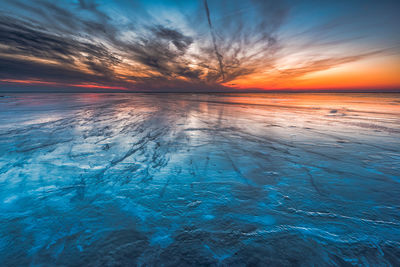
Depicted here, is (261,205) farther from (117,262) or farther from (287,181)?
(117,262)

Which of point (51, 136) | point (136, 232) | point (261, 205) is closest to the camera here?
point (136, 232)

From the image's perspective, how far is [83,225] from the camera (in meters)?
1.75

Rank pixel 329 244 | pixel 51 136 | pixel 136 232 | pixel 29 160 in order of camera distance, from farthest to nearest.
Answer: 1. pixel 51 136
2. pixel 29 160
3. pixel 136 232
4. pixel 329 244

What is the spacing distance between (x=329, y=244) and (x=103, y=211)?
2.62 metres

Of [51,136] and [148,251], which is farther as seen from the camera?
[51,136]

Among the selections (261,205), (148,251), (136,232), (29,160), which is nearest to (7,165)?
(29,160)

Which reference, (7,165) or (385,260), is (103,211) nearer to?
(7,165)

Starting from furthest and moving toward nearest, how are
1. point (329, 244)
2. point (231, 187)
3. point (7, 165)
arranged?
point (7, 165)
point (231, 187)
point (329, 244)

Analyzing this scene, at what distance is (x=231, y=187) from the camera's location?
248 centimetres

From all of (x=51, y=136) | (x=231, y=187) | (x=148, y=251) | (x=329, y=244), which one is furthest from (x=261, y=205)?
(x=51, y=136)

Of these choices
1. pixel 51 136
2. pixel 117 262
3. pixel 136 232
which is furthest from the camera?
pixel 51 136

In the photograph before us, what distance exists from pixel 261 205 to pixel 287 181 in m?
0.87

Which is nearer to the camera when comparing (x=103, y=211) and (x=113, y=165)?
(x=103, y=211)

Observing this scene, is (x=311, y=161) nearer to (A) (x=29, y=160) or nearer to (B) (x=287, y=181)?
(B) (x=287, y=181)
